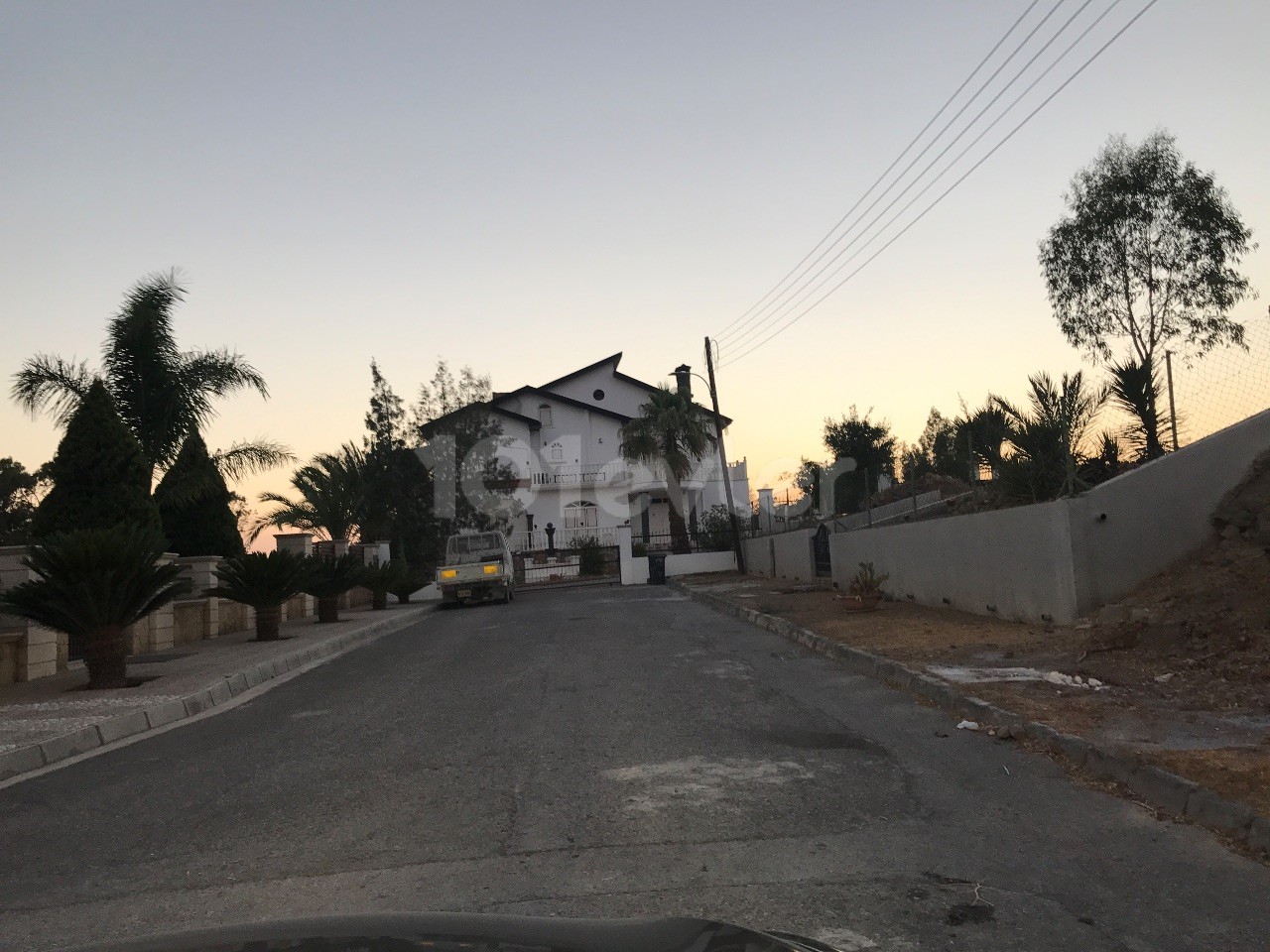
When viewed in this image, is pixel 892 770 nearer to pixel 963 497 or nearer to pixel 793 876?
pixel 793 876

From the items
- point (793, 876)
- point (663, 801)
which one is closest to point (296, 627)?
point (663, 801)

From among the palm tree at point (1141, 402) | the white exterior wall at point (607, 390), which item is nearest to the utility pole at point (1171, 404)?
the palm tree at point (1141, 402)

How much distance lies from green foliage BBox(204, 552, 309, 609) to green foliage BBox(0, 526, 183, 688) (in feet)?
19.1

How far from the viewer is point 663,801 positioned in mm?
5773

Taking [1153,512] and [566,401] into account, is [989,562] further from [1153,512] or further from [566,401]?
[566,401]

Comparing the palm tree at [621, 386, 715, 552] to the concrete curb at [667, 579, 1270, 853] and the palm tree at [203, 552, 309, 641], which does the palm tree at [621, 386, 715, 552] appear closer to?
the palm tree at [203, 552, 309, 641]

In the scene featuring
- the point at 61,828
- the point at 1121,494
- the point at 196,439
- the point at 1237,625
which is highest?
the point at 196,439

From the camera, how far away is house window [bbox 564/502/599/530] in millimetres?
55875

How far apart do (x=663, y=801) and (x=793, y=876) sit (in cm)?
148

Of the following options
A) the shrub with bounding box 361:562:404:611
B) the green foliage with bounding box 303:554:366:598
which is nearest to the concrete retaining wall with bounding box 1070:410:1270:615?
the green foliage with bounding box 303:554:366:598

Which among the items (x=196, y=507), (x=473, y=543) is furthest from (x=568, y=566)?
(x=196, y=507)

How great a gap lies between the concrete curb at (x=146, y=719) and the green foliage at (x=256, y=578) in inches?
93.2

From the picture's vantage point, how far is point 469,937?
6.22 feet

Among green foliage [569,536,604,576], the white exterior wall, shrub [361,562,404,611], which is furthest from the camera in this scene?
the white exterior wall
